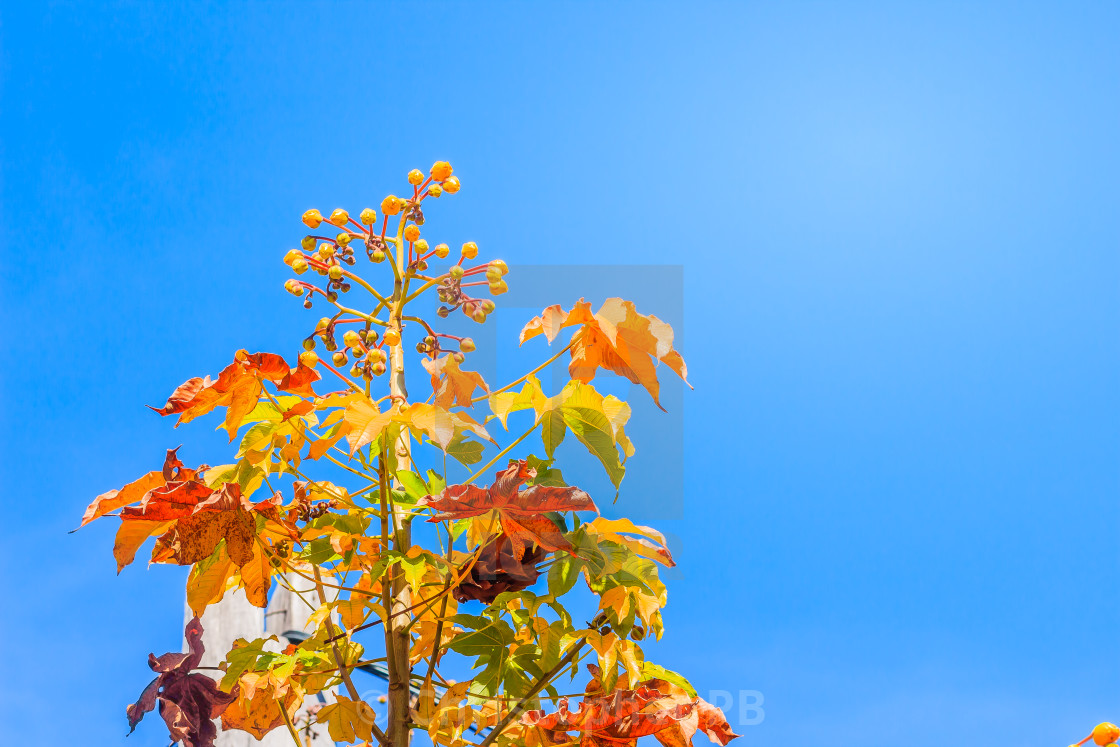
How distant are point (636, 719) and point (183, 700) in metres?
0.66

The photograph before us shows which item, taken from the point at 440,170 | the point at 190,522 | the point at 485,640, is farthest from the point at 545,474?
the point at 440,170

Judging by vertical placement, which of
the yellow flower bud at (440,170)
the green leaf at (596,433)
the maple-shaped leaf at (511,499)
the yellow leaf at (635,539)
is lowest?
the maple-shaped leaf at (511,499)

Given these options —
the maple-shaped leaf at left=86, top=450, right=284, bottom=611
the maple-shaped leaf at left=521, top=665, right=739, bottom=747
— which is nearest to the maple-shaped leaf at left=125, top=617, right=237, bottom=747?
the maple-shaped leaf at left=86, top=450, right=284, bottom=611

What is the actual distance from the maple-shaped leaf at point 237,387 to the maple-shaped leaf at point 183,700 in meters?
0.34

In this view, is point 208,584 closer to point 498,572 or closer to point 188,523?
point 188,523

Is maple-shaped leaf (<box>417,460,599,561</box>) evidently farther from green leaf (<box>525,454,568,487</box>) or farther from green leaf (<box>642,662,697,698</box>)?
green leaf (<box>642,662,697,698</box>)

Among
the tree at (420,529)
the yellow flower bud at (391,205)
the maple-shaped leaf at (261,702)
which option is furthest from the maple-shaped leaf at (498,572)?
the yellow flower bud at (391,205)

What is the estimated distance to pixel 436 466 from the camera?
4.39ft

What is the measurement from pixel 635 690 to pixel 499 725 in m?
0.19

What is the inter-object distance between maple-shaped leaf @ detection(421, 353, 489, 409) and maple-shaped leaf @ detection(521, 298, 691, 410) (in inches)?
3.9

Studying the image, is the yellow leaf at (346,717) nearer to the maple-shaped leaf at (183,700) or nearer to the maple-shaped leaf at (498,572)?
the maple-shaped leaf at (183,700)

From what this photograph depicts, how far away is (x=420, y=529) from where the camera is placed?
1161 millimetres

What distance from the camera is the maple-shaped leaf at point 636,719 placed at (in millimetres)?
966

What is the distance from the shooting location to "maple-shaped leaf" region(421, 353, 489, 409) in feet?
3.49
